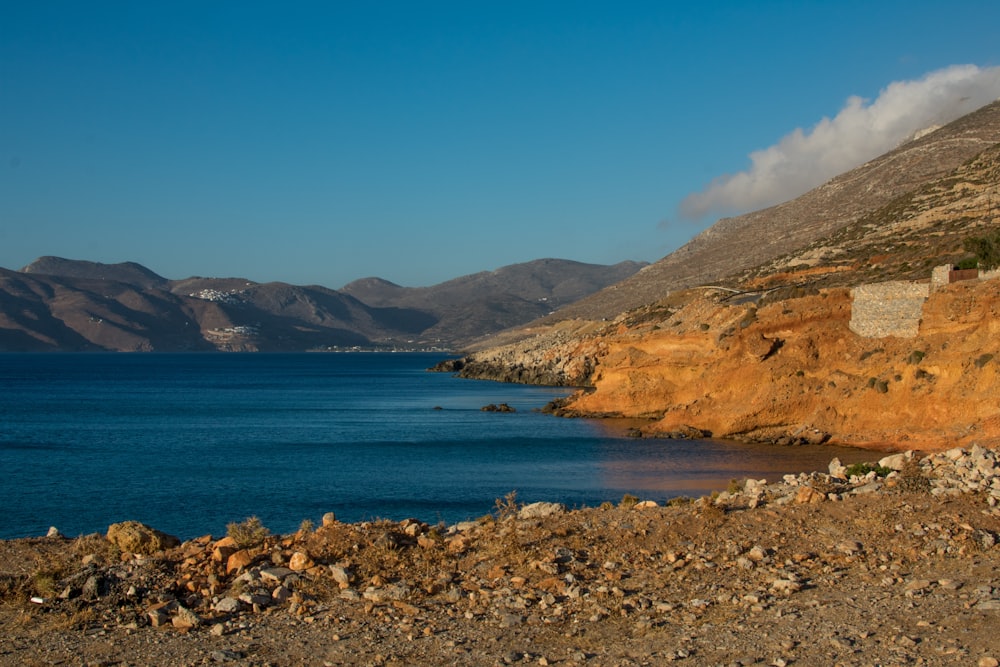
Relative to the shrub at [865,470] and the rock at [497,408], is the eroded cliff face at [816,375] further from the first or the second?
the shrub at [865,470]

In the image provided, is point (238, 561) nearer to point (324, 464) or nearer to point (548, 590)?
point (548, 590)

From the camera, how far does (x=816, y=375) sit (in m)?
34.9

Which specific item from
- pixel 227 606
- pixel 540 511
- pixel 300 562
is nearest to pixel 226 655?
pixel 227 606

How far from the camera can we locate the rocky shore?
26.5 ft

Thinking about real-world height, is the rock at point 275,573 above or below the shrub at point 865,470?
below

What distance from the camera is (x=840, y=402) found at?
33062 mm

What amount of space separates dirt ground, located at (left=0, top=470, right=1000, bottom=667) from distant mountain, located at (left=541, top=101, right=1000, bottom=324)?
226ft

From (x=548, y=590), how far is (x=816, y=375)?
27.8 meters

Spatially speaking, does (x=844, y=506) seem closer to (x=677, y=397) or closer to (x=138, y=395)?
(x=677, y=397)

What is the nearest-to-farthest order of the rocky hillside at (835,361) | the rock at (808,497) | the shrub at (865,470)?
1. the rock at (808,497)
2. the shrub at (865,470)
3. the rocky hillside at (835,361)

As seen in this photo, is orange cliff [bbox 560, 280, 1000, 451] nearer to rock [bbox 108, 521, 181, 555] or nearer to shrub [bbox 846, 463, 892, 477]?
shrub [bbox 846, 463, 892, 477]

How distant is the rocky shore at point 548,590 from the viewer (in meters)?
8.08

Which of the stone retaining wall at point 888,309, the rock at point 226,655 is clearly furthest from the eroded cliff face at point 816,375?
the rock at point 226,655

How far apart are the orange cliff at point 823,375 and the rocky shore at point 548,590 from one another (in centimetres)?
1701
